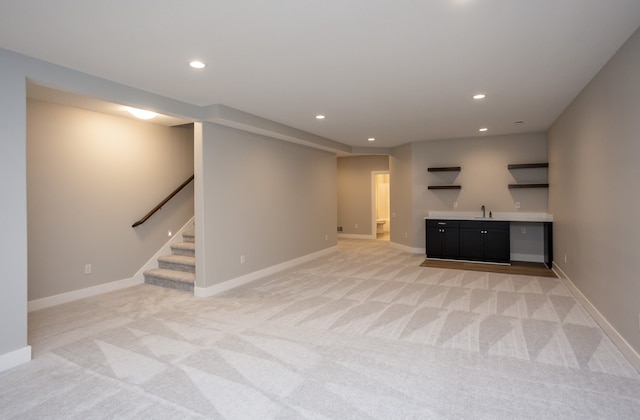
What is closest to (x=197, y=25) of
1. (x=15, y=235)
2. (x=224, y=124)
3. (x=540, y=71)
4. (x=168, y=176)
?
(x=15, y=235)

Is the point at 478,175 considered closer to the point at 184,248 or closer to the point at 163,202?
the point at 184,248

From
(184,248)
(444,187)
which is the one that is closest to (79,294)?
(184,248)

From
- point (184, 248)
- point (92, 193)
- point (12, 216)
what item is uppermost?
point (92, 193)

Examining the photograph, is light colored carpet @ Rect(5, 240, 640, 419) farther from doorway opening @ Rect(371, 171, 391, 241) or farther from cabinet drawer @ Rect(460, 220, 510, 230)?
doorway opening @ Rect(371, 171, 391, 241)

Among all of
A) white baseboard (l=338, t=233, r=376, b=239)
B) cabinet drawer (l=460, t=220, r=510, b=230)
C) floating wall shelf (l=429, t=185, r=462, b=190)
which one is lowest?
white baseboard (l=338, t=233, r=376, b=239)

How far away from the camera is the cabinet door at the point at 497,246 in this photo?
21.6 feet

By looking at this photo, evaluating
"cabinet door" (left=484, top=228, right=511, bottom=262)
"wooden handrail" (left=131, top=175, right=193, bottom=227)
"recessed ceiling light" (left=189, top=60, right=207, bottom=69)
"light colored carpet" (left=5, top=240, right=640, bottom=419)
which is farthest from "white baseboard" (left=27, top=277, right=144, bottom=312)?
"cabinet door" (left=484, top=228, right=511, bottom=262)

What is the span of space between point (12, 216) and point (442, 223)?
21.5 ft

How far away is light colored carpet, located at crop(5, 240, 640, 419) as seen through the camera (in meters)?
2.22

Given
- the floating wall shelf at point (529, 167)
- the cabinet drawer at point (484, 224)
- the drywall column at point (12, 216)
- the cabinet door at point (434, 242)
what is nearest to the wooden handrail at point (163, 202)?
the drywall column at point (12, 216)

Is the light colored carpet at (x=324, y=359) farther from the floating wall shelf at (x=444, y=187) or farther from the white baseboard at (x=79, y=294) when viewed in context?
the floating wall shelf at (x=444, y=187)

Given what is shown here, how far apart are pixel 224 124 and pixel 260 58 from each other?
2070 mm

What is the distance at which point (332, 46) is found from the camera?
282cm

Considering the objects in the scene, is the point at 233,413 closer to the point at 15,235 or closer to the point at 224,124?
the point at 15,235
